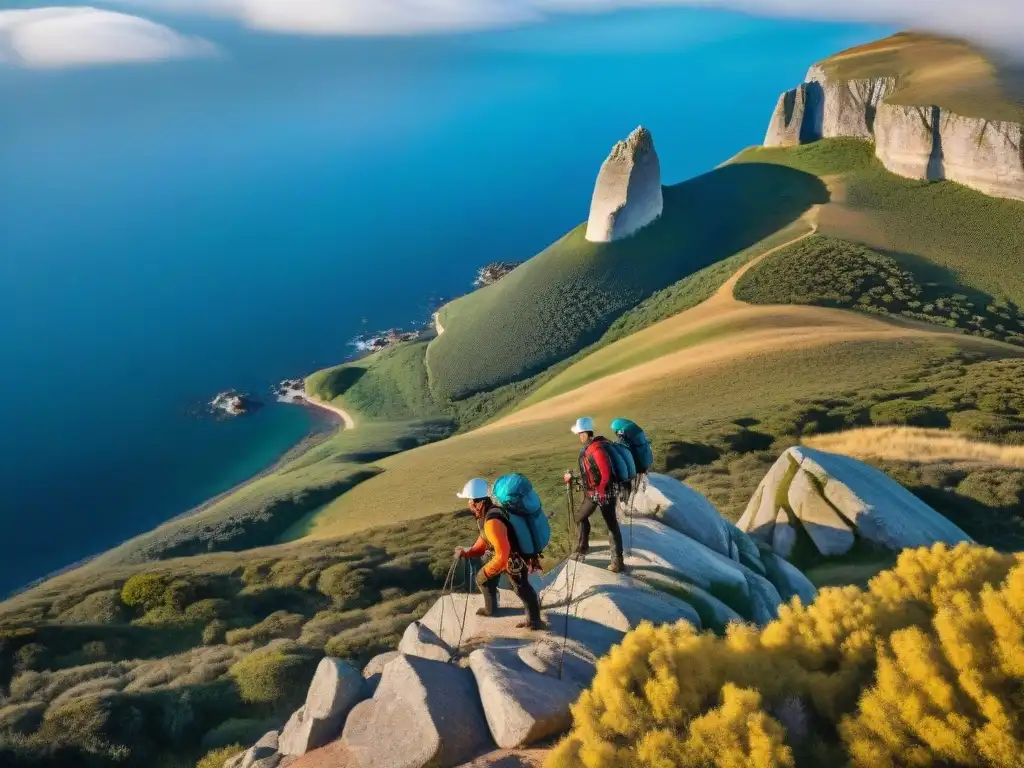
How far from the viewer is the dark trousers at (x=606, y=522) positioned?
12.9 metres

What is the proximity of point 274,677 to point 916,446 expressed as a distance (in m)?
24.2

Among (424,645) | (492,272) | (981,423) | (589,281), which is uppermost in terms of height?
(424,645)

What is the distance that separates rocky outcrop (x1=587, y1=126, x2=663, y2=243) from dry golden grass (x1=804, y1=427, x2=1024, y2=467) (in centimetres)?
6870

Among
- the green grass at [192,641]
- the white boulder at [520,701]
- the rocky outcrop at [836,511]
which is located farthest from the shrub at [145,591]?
the rocky outcrop at [836,511]

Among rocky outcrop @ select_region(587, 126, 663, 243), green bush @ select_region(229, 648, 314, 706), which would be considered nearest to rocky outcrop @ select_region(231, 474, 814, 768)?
green bush @ select_region(229, 648, 314, 706)

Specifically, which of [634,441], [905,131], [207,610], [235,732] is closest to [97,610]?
[207,610]

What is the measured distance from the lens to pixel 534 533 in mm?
11180

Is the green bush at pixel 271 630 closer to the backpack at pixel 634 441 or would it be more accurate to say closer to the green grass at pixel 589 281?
the backpack at pixel 634 441

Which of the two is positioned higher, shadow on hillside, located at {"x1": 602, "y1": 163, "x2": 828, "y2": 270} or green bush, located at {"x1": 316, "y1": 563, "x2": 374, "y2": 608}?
green bush, located at {"x1": 316, "y1": 563, "x2": 374, "y2": 608}

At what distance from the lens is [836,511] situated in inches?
711

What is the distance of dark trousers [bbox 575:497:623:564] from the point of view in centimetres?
1288

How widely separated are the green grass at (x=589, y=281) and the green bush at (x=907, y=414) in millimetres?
51170

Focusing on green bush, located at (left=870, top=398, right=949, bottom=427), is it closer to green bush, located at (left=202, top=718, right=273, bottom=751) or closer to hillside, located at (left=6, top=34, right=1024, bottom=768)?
hillside, located at (left=6, top=34, right=1024, bottom=768)

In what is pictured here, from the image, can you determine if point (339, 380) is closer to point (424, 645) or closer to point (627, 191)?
point (627, 191)
